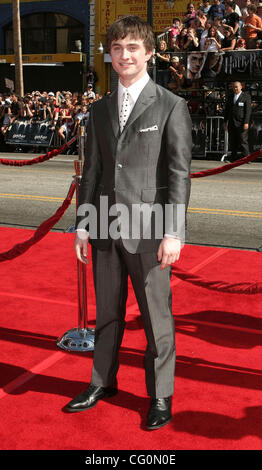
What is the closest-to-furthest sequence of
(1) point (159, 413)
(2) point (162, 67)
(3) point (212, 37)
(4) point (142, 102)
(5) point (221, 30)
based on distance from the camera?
1. (4) point (142, 102)
2. (1) point (159, 413)
3. (3) point (212, 37)
4. (5) point (221, 30)
5. (2) point (162, 67)

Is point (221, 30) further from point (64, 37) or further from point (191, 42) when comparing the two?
point (64, 37)

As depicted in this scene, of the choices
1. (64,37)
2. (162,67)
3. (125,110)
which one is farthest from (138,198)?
(64,37)

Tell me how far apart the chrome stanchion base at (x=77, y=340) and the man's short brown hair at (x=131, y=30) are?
1997mm

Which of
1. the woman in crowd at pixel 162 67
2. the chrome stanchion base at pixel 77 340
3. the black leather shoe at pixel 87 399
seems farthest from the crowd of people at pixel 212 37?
the black leather shoe at pixel 87 399

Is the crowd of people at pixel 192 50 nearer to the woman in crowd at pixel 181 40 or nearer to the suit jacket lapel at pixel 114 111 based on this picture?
the woman in crowd at pixel 181 40

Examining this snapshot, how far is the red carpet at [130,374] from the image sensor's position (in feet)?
9.44

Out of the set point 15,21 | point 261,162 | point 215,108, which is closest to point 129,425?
point 261,162

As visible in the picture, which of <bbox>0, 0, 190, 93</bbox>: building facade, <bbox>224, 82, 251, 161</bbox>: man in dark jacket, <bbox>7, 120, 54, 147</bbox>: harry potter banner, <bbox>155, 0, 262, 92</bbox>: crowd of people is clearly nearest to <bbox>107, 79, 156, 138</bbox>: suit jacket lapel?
<bbox>224, 82, 251, 161</bbox>: man in dark jacket

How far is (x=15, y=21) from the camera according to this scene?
29578 millimetres

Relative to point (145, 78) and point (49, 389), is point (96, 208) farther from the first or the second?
point (49, 389)

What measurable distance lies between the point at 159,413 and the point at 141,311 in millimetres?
523

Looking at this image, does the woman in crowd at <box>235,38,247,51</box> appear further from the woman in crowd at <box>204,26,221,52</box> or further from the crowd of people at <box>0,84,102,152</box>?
the crowd of people at <box>0,84,102,152</box>

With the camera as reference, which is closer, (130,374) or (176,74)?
(130,374)

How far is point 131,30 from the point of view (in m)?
2.72
